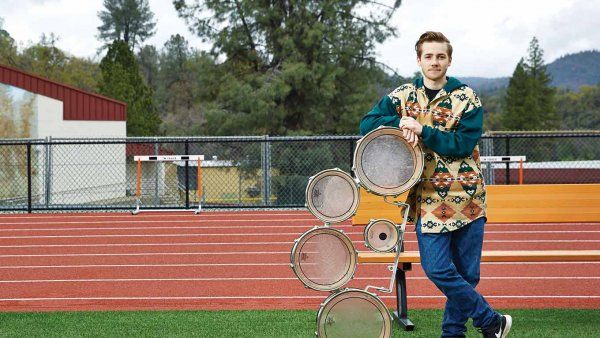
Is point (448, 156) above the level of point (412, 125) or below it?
below

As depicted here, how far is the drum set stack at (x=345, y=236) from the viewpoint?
464 cm

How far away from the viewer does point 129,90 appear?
50969 mm

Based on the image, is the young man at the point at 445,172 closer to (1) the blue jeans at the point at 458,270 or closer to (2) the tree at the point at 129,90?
(1) the blue jeans at the point at 458,270

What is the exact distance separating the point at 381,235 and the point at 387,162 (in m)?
0.71

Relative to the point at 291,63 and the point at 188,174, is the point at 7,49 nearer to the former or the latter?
the point at 291,63

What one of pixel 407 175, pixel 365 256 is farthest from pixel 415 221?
pixel 365 256

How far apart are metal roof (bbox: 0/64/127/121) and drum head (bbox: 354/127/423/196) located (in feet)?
99.3

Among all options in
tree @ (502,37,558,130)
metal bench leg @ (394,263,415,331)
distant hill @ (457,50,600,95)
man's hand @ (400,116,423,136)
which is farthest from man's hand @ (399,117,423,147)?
distant hill @ (457,50,600,95)

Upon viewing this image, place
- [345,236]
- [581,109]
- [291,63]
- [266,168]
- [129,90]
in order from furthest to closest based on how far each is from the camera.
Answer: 1. [581,109]
2. [129,90]
3. [291,63]
4. [266,168]
5. [345,236]

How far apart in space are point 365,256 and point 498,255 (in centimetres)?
93

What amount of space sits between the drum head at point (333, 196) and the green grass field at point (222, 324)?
1.35m

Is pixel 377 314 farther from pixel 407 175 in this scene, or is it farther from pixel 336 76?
pixel 336 76

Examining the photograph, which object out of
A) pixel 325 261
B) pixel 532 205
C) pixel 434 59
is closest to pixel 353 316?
pixel 325 261

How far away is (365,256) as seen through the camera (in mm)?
6461
